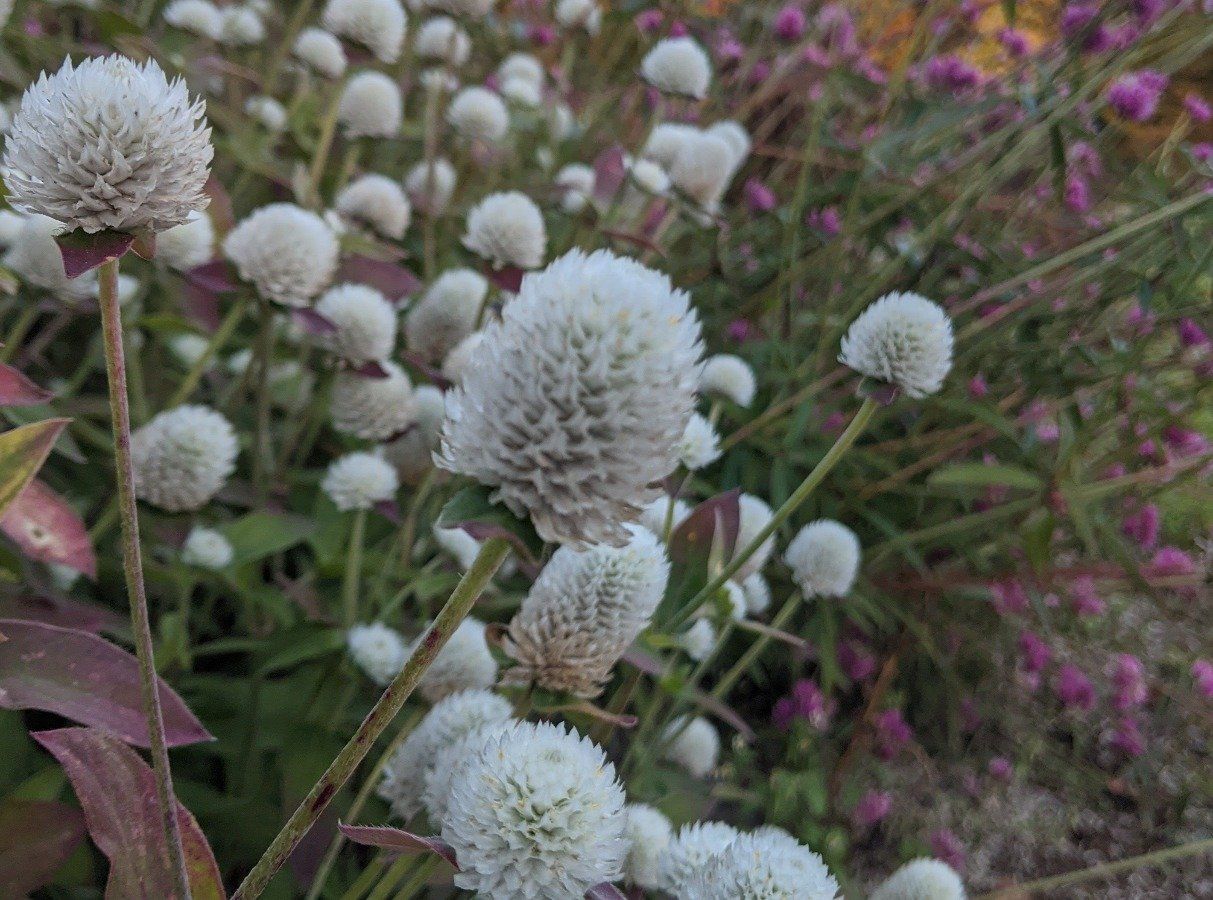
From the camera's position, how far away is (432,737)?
3.24 ft

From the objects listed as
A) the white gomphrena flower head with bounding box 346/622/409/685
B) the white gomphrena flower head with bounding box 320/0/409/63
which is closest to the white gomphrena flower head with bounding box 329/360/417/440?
the white gomphrena flower head with bounding box 346/622/409/685

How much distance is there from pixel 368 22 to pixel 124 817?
1.56 metres

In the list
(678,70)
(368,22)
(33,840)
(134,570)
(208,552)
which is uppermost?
(678,70)

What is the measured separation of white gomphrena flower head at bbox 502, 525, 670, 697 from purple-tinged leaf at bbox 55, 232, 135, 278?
455 mm

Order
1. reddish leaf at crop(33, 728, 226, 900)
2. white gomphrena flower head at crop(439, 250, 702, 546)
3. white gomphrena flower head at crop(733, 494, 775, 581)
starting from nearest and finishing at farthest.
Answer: white gomphrena flower head at crop(439, 250, 702, 546) < reddish leaf at crop(33, 728, 226, 900) < white gomphrena flower head at crop(733, 494, 775, 581)

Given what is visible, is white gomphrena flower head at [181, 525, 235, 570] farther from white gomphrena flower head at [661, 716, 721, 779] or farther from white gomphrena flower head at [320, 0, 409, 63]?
white gomphrena flower head at [320, 0, 409, 63]

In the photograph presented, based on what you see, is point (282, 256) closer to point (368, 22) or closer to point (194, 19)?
point (368, 22)

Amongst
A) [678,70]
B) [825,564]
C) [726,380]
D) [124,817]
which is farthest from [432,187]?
[124,817]

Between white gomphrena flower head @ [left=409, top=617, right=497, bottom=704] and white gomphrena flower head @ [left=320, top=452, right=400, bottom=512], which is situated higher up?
white gomphrena flower head @ [left=320, top=452, right=400, bottom=512]

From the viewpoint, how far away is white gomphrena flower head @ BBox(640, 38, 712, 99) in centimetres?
197

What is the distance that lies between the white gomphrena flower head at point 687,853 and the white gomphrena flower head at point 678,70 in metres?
1.50

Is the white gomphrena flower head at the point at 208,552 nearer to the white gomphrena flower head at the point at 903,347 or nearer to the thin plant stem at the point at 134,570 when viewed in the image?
the thin plant stem at the point at 134,570

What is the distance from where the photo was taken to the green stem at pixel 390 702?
0.61m

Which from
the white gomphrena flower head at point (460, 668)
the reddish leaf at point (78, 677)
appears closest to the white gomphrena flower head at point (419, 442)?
the white gomphrena flower head at point (460, 668)
